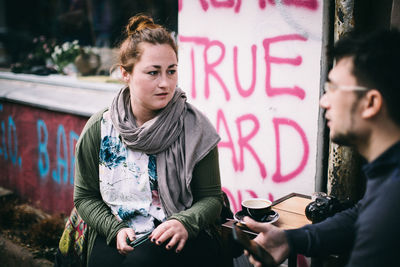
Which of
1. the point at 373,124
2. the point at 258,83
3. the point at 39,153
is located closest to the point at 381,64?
the point at 373,124

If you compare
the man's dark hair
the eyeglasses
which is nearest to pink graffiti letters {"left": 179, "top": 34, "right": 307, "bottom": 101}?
the eyeglasses

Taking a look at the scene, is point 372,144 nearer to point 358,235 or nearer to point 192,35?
point 358,235

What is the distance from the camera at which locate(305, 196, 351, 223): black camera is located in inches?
80.7

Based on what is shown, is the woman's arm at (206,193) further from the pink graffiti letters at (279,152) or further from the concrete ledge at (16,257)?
the concrete ledge at (16,257)

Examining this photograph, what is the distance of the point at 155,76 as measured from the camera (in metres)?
2.24

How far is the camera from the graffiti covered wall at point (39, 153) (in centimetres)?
416

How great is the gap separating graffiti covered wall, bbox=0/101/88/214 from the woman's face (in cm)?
184

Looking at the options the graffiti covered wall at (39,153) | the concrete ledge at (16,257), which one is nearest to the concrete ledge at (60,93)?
the graffiti covered wall at (39,153)

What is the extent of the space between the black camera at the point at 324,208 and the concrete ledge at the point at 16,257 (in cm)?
245

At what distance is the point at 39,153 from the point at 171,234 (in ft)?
9.80

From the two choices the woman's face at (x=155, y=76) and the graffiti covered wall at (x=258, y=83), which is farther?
the graffiti covered wall at (x=258, y=83)

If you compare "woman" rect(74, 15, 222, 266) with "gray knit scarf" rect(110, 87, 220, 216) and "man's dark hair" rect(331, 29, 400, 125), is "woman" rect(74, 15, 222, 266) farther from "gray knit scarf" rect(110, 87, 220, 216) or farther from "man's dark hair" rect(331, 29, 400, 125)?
"man's dark hair" rect(331, 29, 400, 125)

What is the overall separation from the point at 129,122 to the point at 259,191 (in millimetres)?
1212

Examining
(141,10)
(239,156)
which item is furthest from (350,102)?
(141,10)
